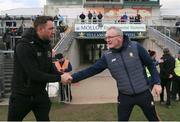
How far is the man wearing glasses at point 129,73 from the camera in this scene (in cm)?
663

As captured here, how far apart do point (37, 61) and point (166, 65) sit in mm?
8539

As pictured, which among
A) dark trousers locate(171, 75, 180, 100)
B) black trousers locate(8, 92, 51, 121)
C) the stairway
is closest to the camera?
black trousers locate(8, 92, 51, 121)

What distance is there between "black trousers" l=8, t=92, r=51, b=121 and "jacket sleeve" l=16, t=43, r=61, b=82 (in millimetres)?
323

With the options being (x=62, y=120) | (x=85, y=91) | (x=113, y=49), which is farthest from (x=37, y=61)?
(x=85, y=91)

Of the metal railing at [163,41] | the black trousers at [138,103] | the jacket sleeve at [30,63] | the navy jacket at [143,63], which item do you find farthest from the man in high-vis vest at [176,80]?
the metal railing at [163,41]

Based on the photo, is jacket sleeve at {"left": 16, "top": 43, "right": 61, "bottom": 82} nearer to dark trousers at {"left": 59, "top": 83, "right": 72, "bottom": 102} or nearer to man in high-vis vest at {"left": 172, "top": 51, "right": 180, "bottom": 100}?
man in high-vis vest at {"left": 172, "top": 51, "right": 180, "bottom": 100}

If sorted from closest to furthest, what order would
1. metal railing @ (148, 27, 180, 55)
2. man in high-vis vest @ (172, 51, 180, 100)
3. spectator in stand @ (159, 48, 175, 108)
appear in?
spectator in stand @ (159, 48, 175, 108)
man in high-vis vest @ (172, 51, 180, 100)
metal railing @ (148, 27, 180, 55)

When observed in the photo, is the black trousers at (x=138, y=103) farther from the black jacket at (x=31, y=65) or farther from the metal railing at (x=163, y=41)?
the metal railing at (x=163, y=41)

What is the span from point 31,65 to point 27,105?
1.94 ft

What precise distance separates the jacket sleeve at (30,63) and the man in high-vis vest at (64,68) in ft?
26.9

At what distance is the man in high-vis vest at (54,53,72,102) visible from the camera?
48.1 feet

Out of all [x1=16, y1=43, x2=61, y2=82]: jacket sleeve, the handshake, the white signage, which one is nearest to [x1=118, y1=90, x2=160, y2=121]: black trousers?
the handshake

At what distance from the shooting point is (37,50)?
6.22 meters

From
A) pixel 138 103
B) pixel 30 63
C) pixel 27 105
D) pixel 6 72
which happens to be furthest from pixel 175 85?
pixel 30 63
